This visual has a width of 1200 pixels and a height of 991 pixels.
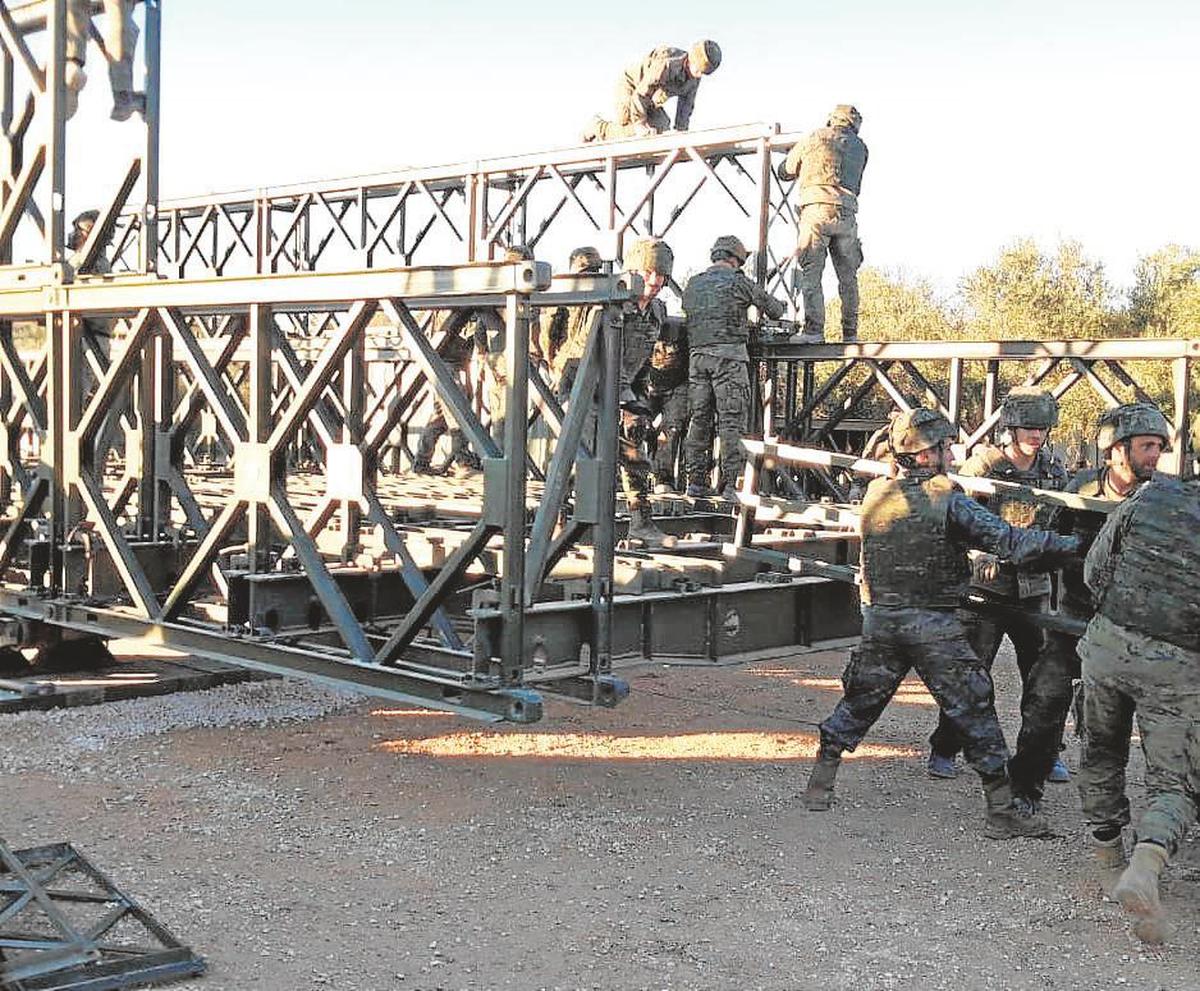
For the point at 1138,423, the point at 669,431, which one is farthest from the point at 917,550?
the point at 669,431

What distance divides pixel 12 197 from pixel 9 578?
2096 mm

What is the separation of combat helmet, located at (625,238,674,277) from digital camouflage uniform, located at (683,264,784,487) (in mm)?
1077

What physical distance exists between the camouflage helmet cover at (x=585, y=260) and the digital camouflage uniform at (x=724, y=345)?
1.50 metres

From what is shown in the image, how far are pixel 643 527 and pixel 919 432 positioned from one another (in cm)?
234

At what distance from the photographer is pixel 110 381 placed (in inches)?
257

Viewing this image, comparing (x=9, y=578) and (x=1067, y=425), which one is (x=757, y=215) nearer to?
(x=9, y=578)

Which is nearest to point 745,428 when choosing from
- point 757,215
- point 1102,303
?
point 757,215

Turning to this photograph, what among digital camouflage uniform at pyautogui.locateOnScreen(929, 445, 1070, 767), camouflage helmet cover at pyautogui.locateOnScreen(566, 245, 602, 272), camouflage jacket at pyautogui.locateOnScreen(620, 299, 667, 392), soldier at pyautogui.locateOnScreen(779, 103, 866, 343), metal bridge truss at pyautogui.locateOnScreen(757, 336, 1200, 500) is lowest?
digital camouflage uniform at pyautogui.locateOnScreen(929, 445, 1070, 767)

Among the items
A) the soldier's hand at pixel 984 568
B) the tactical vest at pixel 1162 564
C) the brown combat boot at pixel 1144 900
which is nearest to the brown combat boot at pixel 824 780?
the soldier's hand at pixel 984 568

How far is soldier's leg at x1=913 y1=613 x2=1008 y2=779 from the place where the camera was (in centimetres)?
567

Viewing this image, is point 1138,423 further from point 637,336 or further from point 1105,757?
point 637,336

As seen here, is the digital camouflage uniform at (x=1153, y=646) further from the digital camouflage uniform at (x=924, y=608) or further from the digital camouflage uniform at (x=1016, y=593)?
the digital camouflage uniform at (x=1016, y=593)

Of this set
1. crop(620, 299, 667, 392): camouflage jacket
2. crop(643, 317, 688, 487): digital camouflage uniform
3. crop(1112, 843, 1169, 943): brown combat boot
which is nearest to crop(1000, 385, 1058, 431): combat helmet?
crop(1112, 843, 1169, 943): brown combat boot

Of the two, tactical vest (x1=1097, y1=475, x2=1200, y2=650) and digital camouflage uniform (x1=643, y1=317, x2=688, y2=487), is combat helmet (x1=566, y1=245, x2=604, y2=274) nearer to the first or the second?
digital camouflage uniform (x1=643, y1=317, x2=688, y2=487)
